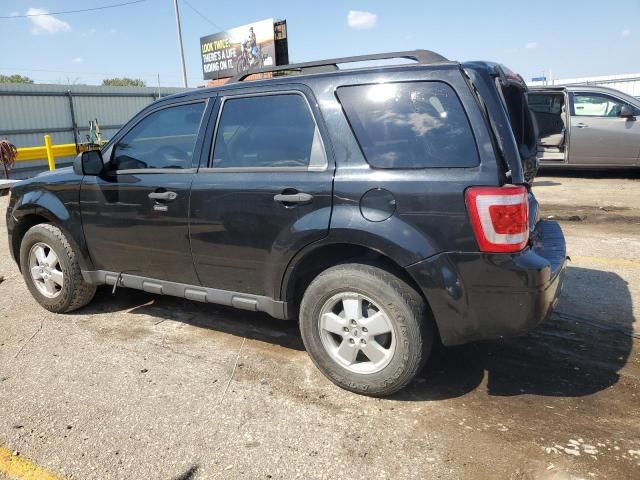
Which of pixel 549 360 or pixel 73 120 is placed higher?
pixel 73 120

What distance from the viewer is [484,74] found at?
2.82 m

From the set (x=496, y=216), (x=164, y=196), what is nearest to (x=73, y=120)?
(x=164, y=196)

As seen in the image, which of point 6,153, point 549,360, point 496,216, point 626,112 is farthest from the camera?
point 6,153

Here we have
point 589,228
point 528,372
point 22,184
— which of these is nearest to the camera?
point 528,372

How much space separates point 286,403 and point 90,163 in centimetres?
234

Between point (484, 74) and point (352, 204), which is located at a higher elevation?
point (484, 74)

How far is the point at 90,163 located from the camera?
3.98 m

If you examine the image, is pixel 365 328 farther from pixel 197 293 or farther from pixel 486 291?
pixel 197 293

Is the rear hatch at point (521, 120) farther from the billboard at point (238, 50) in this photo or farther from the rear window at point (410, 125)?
the billboard at point (238, 50)

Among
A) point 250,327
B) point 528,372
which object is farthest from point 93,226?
point 528,372

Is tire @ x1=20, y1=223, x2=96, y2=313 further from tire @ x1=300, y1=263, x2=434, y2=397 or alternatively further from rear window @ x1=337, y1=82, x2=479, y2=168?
rear window @ x1=337, y1=82, x2=479, y2=168

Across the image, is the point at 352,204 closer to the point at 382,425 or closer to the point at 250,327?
the point at 382,425

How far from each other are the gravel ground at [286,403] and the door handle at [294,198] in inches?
44.7

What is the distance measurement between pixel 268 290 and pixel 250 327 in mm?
938
